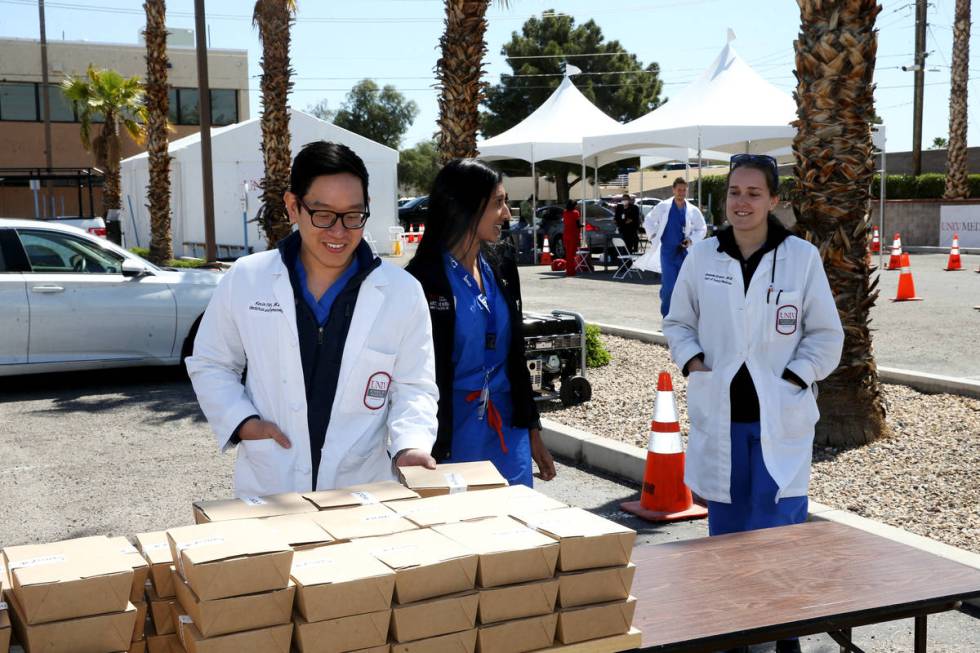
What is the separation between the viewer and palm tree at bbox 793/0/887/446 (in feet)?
25.0

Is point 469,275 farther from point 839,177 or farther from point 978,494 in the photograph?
point 839,177

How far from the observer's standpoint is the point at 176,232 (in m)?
32.6

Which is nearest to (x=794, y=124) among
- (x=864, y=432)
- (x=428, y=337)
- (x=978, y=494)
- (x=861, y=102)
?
(x=861, y=102)

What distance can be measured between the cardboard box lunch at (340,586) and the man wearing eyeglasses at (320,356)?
82 cm

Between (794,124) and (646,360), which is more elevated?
(794,124)

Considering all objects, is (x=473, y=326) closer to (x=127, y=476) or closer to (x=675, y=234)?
(x=127, y=476)

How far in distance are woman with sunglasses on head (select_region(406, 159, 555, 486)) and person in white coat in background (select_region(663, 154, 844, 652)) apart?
76 centimetres

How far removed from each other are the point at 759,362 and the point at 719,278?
0.37 m

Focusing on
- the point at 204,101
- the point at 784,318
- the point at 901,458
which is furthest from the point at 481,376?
the point at 204,101

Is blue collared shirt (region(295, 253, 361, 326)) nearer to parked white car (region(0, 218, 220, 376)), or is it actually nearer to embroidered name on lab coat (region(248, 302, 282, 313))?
embroidered name on lab coat (region(248, 302, 282, 313))

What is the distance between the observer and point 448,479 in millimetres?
2947

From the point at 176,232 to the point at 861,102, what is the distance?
27819 millimetres

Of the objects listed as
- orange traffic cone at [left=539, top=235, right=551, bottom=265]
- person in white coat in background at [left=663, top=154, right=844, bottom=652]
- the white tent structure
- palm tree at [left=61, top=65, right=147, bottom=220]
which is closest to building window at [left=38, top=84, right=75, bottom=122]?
palm tree at [left=61, top=65, right=147, bottom=220]

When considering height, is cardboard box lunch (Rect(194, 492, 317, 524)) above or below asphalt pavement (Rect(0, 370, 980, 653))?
above
